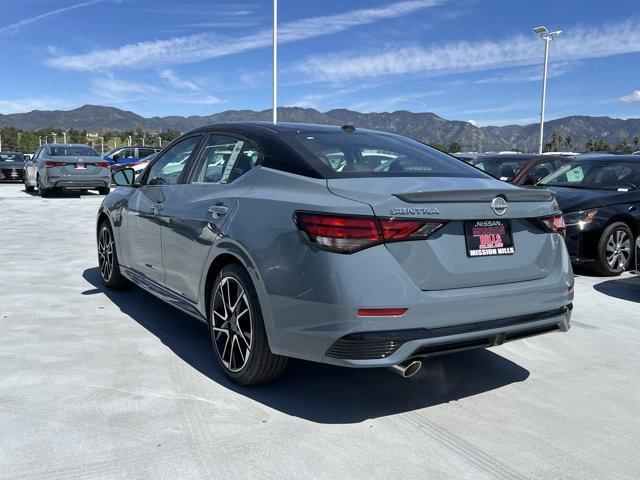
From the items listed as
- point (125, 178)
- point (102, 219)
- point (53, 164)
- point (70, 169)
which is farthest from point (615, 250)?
point (53, 164)

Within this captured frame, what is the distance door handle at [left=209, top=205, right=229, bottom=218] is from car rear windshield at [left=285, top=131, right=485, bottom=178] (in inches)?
21.9

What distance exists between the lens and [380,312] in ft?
9.10

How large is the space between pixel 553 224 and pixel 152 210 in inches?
114

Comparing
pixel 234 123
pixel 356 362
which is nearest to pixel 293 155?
pixel 234 123

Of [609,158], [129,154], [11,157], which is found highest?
[129,154]

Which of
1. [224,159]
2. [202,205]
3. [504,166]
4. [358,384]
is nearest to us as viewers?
[358,384]

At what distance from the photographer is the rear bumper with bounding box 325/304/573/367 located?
279 cm

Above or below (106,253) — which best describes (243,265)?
above

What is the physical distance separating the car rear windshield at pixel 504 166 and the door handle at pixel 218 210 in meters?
8.80

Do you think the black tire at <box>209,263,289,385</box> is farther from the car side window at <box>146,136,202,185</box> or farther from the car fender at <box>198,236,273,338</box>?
the car side window at <box>146,136,202,185</box>

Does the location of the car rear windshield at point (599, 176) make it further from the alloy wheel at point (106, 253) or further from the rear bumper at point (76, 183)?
the rear bumper at point (76, 183)

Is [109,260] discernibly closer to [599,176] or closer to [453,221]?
[453,221]

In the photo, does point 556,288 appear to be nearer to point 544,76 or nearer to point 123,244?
point 123,244

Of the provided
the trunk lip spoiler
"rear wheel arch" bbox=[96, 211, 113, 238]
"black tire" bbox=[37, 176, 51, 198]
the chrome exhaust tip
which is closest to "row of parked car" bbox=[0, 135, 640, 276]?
"rear wheel arch" bbox=[96, 211, 113, 238]
